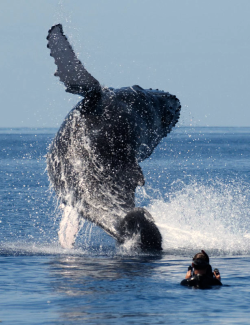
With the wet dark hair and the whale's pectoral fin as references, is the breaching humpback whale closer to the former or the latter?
the whale's pectoral fin

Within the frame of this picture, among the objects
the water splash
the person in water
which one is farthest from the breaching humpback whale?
the person in water

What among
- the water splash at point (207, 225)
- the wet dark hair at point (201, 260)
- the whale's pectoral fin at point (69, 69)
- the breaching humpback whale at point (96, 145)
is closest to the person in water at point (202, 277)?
the wet dark hair at point (201, 260)

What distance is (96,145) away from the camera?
48.9 ft

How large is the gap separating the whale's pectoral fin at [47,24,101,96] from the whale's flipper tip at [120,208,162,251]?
9.40 ft

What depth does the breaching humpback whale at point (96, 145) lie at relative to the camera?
14.7m

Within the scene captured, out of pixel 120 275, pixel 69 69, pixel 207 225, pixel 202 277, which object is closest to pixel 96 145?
pixel 69 69

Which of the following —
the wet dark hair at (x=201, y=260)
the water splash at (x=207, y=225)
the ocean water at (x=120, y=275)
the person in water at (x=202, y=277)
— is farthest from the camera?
the water splash at (x=207, y=225)

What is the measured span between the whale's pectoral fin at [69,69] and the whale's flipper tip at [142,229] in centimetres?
287

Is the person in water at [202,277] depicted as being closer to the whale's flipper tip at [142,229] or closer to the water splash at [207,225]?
the whale's flipper tip at [142,229]

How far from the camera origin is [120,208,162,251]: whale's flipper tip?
13130 millimetres

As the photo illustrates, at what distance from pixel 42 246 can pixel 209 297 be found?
6483 millimetres

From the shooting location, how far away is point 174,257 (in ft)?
49.0

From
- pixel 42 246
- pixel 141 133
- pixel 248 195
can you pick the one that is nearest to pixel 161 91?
pixel 141 133

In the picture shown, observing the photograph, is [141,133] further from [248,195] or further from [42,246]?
[248,195]
